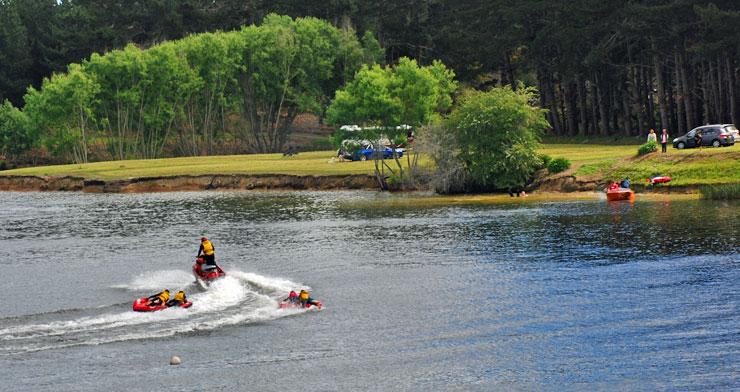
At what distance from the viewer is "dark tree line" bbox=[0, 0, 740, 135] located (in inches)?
4166

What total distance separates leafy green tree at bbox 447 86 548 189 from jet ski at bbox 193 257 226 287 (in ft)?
137

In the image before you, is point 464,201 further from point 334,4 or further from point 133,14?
point 133,14

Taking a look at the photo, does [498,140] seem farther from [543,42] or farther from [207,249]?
[207,249]

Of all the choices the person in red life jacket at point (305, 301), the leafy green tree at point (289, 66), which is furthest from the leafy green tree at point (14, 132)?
the person in red life jacket at point (305, 301)

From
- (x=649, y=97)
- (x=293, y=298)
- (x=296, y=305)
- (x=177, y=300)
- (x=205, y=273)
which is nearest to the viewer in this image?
(x=296, y=305)

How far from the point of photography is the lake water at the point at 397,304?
113 ft

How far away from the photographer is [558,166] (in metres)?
90.2

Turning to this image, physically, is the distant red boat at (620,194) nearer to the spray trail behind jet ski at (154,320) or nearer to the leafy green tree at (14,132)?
the spray trail behind jet ski at (154,320)

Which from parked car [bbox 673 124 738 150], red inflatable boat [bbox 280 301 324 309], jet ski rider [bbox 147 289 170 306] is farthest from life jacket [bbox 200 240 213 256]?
parked car [bbox 673 124 738 150]

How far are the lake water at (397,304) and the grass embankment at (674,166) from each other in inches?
248

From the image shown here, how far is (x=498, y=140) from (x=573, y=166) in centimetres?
712

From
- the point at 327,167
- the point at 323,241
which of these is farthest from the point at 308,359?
the point at 327,167

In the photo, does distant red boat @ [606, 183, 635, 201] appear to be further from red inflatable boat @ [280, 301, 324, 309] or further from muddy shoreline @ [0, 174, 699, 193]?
red inflatable boat @ [280, 301, 324, 309]

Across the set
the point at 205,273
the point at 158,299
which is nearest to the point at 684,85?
the point at 205,273
